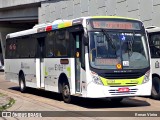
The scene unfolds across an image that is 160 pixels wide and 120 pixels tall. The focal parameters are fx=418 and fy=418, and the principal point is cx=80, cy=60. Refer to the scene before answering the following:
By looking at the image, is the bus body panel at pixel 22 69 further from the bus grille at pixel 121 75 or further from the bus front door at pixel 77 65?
the bus grille at pixel 121 75

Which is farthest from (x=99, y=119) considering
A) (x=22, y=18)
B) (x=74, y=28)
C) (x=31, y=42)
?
(x=22, y=18)

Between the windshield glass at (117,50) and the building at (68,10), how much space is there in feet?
26.2

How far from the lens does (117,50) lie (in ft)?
42.3

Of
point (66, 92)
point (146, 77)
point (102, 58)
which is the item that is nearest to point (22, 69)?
point (66, 92)

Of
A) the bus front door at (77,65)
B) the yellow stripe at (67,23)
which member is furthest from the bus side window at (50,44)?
the bus front door at (77,65)

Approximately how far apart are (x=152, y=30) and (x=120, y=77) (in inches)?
163

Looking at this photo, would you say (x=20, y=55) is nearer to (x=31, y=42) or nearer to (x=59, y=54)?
(x=31, y=42)

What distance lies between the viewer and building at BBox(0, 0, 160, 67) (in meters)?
22.4

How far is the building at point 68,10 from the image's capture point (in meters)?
22.4

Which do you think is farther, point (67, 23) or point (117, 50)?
point (67, 23)

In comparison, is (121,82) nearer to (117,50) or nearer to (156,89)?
(117,50)

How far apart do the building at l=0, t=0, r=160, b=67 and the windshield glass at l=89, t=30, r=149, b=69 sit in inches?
314

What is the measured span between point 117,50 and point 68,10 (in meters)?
20.1

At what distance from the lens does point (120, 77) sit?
1279 centimetres
